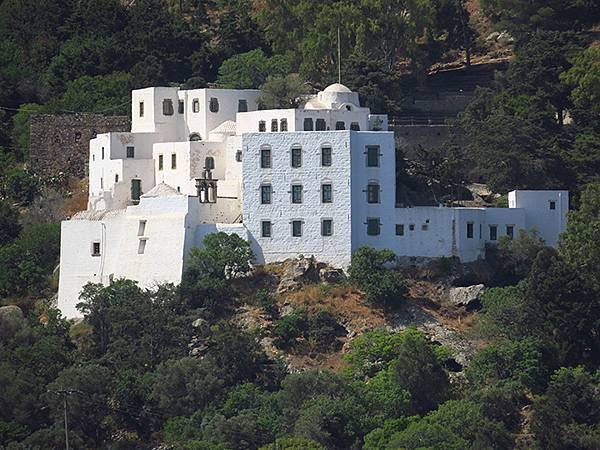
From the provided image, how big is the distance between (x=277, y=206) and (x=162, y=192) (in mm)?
4512

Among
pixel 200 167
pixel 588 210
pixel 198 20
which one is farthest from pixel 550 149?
pixel 198 20

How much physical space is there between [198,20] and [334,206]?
35.2m

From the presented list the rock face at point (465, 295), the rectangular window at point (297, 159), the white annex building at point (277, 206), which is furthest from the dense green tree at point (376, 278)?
the rectangular window at point (297, 159)

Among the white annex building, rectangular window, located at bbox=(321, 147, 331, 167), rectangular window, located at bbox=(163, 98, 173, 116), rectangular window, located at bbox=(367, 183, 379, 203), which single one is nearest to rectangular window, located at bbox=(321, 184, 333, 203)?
the white annex building

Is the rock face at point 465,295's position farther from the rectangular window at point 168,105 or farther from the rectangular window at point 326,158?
the rectangular window at point 168,105

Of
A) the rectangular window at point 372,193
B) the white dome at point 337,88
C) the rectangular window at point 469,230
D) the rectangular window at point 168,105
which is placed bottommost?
the rectangular window at point 469,230

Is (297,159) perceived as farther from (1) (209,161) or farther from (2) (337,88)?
(2) (337,88)

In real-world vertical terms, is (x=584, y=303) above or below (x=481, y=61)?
below

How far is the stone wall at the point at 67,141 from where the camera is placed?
11156cm

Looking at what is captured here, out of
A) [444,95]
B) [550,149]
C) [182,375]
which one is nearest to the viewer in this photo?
[182,375]

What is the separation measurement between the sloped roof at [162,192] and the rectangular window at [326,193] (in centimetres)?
551

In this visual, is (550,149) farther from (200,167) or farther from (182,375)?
(182,375)

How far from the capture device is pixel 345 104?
101m

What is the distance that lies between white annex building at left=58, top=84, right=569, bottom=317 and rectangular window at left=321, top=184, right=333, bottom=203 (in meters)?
0.04
